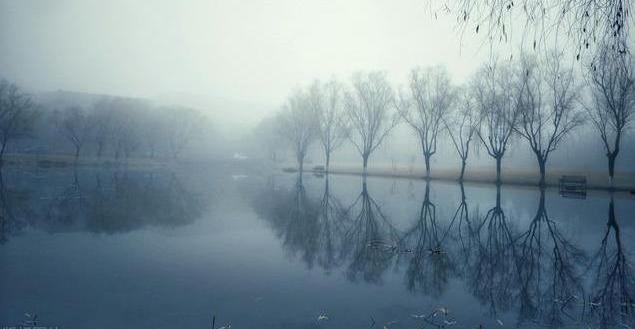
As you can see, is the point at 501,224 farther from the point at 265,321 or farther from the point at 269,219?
the point at 265,321

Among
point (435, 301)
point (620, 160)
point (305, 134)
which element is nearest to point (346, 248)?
point (435, 301)

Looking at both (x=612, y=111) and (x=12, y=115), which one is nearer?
(x=612, y=111)

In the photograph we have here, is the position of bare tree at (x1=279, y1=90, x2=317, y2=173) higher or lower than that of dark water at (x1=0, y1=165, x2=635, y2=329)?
higher

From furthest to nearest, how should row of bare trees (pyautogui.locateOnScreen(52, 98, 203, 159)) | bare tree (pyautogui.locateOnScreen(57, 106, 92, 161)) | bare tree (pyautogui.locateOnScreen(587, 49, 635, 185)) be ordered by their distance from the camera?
row of bare trees (pyautogui.locateOnScreen(52, 98, 203, 159))
bare tree (pyautogui.locateOnScreen(57, 106, 92, 161))
bare tree (pyautogui.locateOnScreen(587, 49, 635, 185))

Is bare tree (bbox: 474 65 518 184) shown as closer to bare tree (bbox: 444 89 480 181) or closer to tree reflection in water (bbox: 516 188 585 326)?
bare tree (bbox: 444 89 480 181)

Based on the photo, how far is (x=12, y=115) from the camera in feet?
165

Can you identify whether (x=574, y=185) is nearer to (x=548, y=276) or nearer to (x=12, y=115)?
(x=548, y=276)

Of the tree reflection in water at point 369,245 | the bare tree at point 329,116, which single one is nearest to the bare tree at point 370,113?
the bare tree at point 329,116

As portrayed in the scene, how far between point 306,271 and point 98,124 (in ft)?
236

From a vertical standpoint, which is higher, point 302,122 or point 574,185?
point 302,122

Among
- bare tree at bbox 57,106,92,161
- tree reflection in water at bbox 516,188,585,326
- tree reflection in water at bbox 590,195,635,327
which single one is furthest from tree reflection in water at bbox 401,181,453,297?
bare tree at bbox 57,106,92,161

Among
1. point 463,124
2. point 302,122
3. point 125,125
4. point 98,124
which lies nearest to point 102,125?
point 98,124

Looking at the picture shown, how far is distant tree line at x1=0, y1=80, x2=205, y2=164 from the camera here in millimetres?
51812

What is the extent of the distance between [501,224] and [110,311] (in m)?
13.0
